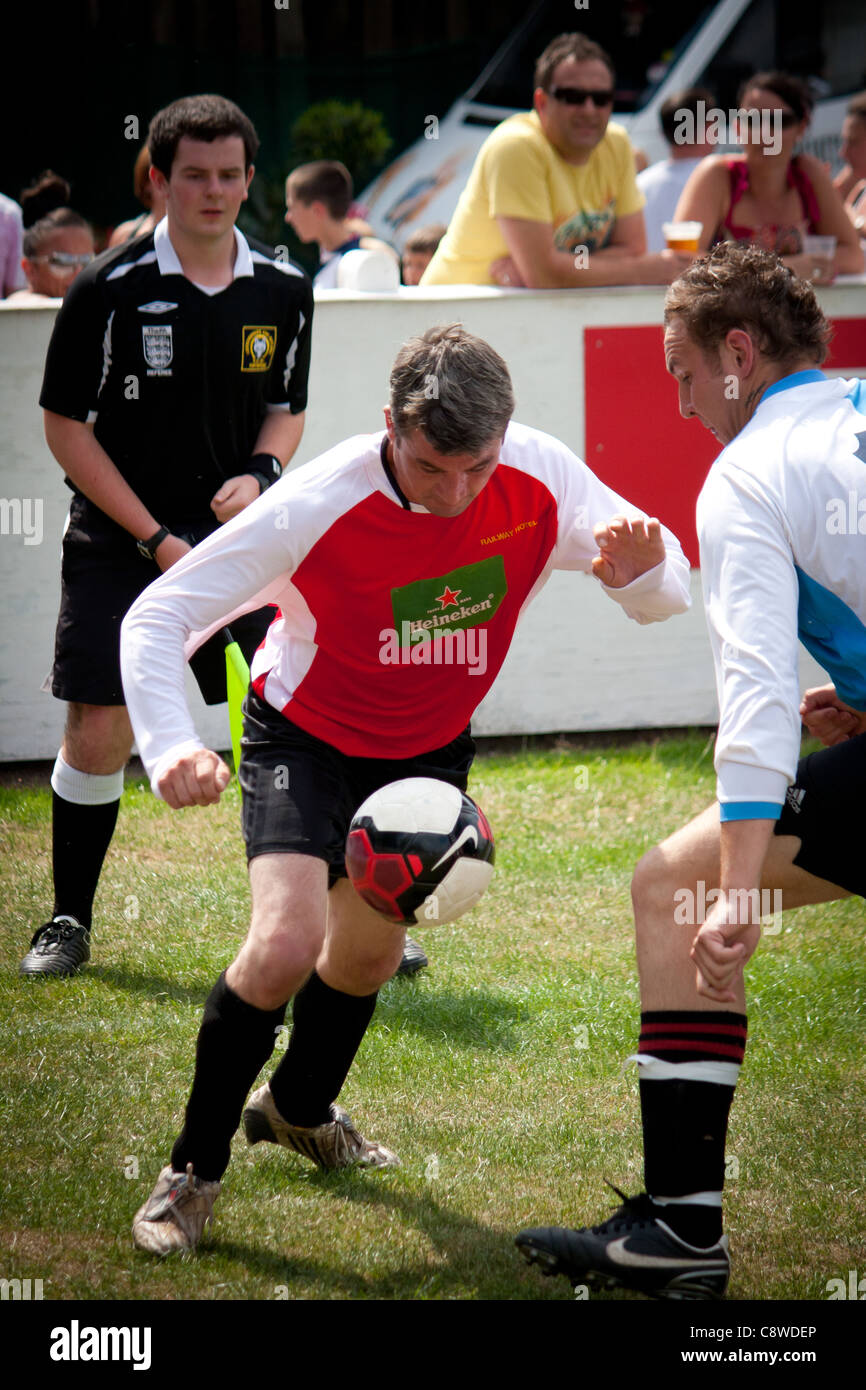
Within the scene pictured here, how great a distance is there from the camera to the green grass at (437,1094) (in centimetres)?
338

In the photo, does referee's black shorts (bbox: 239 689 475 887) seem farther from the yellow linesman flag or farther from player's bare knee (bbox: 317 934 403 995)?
the yellow linesman flag

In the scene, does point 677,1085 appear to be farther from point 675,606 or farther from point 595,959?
point 595,959

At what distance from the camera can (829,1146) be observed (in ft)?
13.0

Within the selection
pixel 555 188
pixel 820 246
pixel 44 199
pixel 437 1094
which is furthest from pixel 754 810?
pixel 44 199

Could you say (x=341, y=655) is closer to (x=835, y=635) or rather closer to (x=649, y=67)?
(x=835, y=635)

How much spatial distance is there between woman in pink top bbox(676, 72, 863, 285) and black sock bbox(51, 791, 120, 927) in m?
4.27

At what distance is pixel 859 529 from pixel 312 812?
1.34m

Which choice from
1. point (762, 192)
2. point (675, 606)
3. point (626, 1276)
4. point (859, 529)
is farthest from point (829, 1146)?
point (762, 192)

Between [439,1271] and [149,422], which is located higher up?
[149,422]

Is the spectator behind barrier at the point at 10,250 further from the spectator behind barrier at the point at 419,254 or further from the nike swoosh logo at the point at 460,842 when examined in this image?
the nike swoosh logo at the point at 460,842

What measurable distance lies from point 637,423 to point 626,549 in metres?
3.89

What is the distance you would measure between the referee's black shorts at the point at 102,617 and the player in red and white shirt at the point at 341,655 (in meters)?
1.14

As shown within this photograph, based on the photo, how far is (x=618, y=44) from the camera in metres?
13.3
